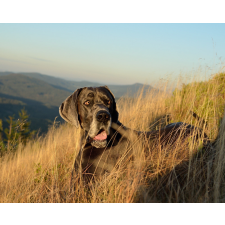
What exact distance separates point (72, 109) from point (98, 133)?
0.51 metres

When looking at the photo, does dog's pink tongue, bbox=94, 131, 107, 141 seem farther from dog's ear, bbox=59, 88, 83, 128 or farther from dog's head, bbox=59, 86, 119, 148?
dog's ear, bbox=59, 88, 83, 128

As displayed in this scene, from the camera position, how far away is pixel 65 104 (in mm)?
2785

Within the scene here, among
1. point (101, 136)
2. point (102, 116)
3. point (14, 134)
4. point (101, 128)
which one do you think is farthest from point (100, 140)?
point (14, 134)

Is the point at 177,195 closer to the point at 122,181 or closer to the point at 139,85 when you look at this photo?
the point at 122,181

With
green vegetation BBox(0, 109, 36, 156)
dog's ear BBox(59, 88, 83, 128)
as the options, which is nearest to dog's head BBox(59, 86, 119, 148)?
dog's ear BBox(59, 88, 83, 128)

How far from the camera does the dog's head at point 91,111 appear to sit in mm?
2535

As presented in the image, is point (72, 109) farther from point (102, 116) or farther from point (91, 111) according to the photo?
point (102, 116)

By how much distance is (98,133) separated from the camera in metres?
2.59

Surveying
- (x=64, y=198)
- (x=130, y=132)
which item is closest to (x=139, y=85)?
(x=130, y=132)

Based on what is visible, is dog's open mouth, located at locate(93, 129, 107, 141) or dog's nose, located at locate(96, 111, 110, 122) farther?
dog's open mouth, located at locate(93, 129, 107, 141)

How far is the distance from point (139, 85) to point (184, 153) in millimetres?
4250

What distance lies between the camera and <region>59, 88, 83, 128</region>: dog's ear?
2.69m

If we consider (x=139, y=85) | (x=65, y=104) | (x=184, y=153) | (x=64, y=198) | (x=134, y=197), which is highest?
(x=139, y=85)

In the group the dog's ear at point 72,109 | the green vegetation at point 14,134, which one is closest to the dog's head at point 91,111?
the dog's ear at point 72,109
